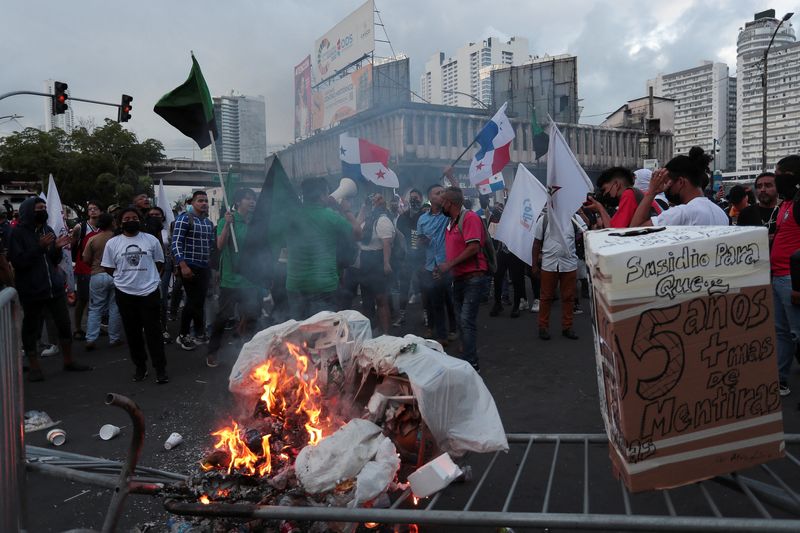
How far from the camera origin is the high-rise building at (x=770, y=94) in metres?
76.2

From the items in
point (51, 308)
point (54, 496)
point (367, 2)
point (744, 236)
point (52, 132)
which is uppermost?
point (367, 2)

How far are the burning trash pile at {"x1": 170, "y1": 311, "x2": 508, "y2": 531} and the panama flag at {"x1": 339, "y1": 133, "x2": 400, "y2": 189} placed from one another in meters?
8.92

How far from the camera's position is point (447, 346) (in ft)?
23.7

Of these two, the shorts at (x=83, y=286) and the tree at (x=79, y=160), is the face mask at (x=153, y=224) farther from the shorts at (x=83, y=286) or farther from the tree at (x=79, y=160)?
the tree at (x=79, y=160)

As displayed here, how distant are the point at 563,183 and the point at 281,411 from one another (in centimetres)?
462

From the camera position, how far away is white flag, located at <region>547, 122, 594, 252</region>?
6.40m

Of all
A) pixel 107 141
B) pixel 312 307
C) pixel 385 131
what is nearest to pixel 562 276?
pixel 312 307

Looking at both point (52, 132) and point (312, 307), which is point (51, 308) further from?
point (52, 132)

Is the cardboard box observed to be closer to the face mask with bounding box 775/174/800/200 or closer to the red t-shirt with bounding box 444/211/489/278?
the face mask with bounding box 775/174/800/200

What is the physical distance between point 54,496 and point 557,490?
3148 millimetres

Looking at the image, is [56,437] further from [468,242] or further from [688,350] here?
[688,350]

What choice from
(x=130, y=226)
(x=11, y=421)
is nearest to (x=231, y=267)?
(x=130, y=226)

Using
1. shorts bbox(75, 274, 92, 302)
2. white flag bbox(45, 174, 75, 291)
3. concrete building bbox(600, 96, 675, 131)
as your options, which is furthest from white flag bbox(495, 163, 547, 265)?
concrete building bbox(600, 96, 675, 131)

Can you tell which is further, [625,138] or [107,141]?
[107,141]
